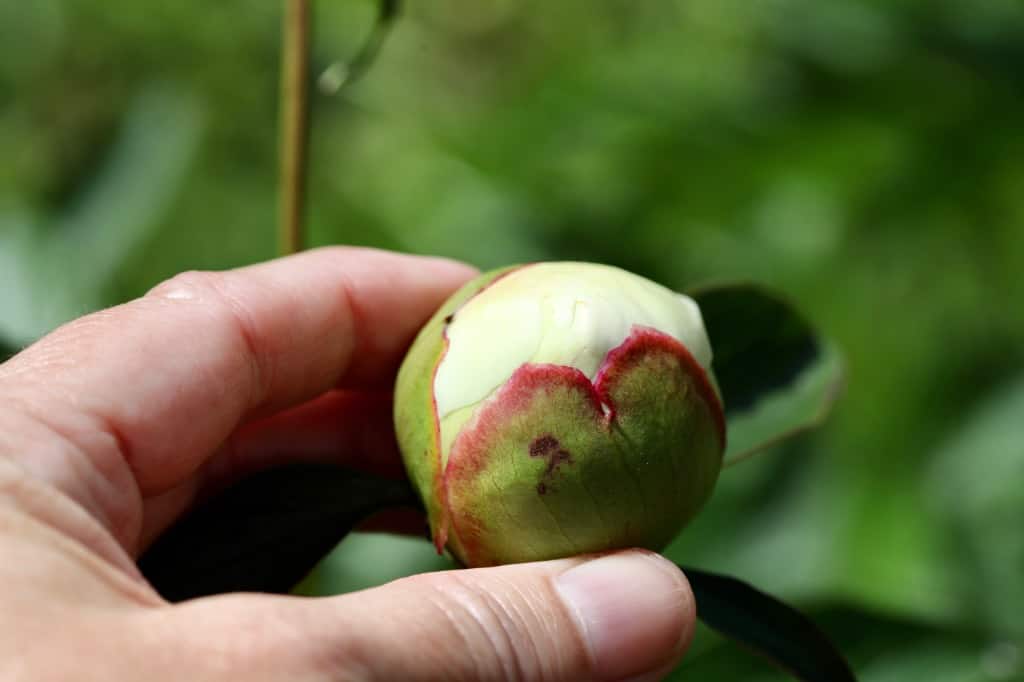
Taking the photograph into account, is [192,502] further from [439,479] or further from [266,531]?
[439,479]

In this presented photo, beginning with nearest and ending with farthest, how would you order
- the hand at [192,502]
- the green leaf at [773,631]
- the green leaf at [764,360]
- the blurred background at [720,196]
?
1. the hand at [192,502]
2. the green leaf at [773,631]
3. the green leaf at [764,360]
4. the blurred background at [720,196]

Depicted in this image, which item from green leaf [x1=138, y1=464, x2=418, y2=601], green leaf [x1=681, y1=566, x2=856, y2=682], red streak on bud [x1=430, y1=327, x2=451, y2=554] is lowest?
green leaf [x1=681, y1=566, x2=856, y2=682]

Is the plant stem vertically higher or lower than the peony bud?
higher

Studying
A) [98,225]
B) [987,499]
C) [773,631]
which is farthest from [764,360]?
[98,225]

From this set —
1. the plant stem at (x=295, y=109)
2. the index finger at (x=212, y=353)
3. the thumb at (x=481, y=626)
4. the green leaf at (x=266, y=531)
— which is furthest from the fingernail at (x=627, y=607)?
the plant stem at (x=295, y=109)

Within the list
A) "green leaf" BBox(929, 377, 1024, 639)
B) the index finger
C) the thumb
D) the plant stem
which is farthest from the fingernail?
"green leaf" BBox(929, 377, 1024, 639)

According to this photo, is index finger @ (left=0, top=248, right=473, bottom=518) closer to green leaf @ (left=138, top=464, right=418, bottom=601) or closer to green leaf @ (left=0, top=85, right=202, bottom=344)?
green leaf @ (left=138, top=464, right=418, bottom=601)

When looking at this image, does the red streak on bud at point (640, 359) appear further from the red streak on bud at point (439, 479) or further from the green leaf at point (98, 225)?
the green leaf at point (98, 225)
